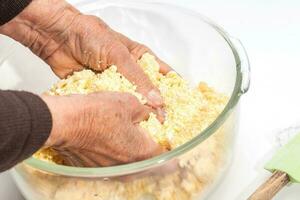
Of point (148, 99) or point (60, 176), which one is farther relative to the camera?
point (148, 99)

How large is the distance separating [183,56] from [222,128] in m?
0.27

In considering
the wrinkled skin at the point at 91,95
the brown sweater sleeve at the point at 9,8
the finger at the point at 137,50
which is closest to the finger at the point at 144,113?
the wrinkled skin at the point at 91,95

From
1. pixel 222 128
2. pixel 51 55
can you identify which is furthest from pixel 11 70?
pixel 222 128

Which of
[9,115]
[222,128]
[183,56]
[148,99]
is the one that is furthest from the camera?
[183,56]

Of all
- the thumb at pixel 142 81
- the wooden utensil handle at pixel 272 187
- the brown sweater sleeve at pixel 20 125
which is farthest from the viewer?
the thumb at pixel 142 81

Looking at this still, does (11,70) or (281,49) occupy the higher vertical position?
(281,49)

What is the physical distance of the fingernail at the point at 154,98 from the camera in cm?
71

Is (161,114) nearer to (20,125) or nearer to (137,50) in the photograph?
(137,50)

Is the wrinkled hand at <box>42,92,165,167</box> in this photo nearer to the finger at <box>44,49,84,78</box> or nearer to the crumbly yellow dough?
the crumbly yellow dough

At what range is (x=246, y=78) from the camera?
648 mm

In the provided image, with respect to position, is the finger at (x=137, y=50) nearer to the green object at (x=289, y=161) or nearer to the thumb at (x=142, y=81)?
the thumb at (x=142, y=81)

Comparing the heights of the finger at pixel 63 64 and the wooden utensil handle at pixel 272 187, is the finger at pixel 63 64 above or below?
below

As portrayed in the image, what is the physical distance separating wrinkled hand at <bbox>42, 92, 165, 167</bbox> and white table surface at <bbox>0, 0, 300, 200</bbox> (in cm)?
16

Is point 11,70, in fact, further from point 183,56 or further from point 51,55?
point 183,56
